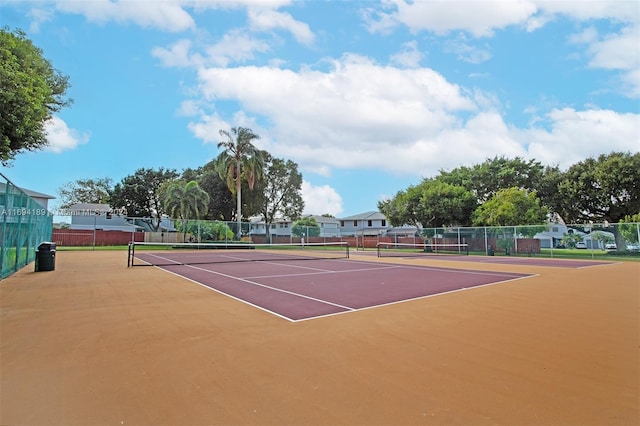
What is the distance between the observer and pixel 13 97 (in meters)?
8.63

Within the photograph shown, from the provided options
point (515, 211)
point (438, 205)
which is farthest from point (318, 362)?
point (438, 205)

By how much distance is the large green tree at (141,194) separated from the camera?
57.7m

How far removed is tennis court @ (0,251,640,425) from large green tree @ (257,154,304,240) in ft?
157

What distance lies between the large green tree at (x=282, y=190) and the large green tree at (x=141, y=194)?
17.1 meters

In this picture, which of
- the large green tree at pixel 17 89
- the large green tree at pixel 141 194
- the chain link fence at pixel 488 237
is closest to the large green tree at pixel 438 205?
the chain link fence at pixel 488 237

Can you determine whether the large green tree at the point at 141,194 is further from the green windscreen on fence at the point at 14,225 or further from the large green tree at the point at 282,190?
the green windscreen on fence at the point at 14,225

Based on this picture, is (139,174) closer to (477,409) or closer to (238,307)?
(238,307)

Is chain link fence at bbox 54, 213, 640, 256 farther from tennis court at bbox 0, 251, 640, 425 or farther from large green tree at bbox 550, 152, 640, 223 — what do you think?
tennis court at bbox 0, 251, 640, 425

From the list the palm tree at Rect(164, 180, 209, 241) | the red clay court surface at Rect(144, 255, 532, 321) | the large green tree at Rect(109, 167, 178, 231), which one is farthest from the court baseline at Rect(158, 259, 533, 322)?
the large green tree at Rect(109, 167, 178, 231)

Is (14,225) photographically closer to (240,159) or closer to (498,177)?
(240,159)

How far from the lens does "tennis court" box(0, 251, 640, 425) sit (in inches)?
117

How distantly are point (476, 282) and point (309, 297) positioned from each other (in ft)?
19.6

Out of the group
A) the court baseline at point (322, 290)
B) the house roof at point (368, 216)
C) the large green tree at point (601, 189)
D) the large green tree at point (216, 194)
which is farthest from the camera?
the house roof at point (368, 216)

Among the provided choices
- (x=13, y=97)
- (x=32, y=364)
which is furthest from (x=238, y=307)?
(x=13, y=97)
